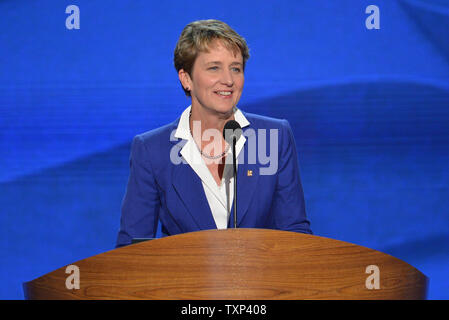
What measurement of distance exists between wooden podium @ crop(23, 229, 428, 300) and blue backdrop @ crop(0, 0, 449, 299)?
1751mm

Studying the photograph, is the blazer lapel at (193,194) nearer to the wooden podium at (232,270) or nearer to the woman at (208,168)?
the woman at (208,168)

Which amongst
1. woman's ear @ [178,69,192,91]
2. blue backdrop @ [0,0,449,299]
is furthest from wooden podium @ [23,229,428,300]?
blue backdrop @ [0,0,449,299]

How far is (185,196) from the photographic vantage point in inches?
81.2

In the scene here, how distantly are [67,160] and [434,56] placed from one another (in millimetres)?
1950

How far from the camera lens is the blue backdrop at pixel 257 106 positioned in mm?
2908

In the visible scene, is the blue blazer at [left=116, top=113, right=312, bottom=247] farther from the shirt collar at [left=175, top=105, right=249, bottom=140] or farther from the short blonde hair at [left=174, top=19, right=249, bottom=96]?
the short blonde hair at [left=174, top=19, right=249, bottom=96]

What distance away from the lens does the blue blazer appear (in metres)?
2.05

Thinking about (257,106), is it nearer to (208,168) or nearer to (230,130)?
(208,168)

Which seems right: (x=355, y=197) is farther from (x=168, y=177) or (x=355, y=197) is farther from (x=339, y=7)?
(x=168, y=177)

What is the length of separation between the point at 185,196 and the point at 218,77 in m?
0.46
